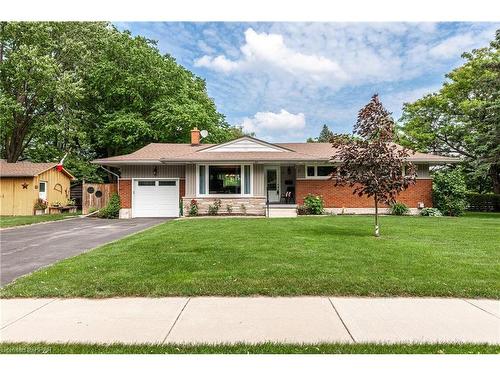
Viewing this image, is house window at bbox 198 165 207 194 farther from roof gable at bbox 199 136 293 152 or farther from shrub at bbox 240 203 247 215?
shrub at bbox 240 203 247 215

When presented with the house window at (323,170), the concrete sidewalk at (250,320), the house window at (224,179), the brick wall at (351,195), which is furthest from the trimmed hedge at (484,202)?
the concrete sidewalk at (250,320)

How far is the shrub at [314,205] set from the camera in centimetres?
1623

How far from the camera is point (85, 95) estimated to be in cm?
2498

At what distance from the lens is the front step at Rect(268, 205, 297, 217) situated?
15829mm

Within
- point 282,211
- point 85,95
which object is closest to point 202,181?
point 282,211

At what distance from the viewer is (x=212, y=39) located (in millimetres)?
6277

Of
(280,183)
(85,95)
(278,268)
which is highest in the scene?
(85,95)

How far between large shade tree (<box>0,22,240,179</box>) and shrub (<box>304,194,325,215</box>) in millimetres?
11023

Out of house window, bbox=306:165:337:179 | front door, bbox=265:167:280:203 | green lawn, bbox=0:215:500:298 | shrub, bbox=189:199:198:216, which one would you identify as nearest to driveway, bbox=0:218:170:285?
green lawn, bbox=0:215:500:298

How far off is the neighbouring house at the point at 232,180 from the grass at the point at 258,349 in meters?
12.7

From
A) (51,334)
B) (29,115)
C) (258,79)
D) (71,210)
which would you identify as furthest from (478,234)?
(29,115)

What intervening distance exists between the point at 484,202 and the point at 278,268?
75.3ft

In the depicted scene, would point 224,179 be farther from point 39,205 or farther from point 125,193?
point 39,205
